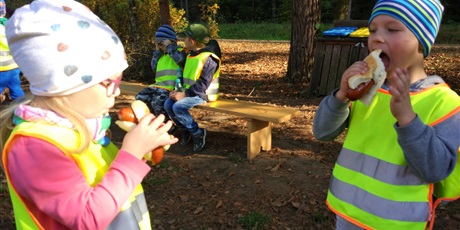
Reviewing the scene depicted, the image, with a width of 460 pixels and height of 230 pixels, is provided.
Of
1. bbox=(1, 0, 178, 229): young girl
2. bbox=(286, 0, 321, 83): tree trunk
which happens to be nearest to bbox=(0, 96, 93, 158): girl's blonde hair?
bbox=(1, 0, 178, 229): young girl

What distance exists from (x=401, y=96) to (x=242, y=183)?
9.73 feet

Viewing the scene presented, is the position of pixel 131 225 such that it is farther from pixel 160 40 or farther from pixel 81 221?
pixel 160 40

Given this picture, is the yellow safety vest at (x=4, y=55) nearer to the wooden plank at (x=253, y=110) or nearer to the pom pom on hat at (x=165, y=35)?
the pom pom on hat at (x=165, y=35)

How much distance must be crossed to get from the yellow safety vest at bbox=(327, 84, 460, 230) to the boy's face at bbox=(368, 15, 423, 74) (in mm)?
151

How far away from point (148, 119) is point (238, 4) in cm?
4074

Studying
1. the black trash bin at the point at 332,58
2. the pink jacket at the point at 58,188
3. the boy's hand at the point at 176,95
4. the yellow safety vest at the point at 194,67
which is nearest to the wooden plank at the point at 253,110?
the boy's hand at the point at 176,95

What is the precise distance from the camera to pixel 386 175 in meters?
1.76

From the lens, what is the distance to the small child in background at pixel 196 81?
5176mm

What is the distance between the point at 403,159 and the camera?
1.71 metres

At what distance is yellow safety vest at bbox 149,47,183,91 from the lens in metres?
5.62

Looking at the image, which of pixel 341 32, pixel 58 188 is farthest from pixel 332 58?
pixel 58 188

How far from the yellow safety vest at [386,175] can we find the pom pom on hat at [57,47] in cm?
122

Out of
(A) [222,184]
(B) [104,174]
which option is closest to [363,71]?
(B) [104,174]

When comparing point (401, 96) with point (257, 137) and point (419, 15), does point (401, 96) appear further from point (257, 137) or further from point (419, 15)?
point (257, 137)
